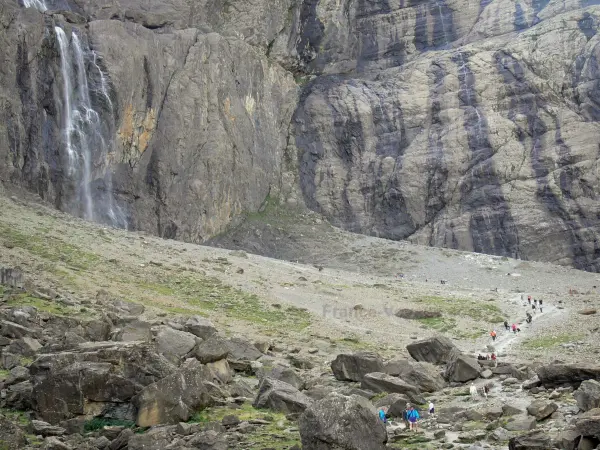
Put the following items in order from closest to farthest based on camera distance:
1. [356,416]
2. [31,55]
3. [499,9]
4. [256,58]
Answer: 1. [356,416]
2. [31,55]
3. [256,58]
4. [499,9]

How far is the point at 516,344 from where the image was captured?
4303 centimetres

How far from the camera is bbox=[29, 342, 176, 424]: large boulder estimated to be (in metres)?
20.1

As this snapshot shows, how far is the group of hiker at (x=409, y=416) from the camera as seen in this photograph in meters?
19.9

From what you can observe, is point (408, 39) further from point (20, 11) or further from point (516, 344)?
point (516, 344)

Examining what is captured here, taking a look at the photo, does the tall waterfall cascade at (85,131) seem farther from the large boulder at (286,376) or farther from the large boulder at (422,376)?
the large boulder at (422,376)

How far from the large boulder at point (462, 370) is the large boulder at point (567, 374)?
374cm

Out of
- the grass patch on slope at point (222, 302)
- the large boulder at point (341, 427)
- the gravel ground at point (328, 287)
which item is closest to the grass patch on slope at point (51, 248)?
the gravel ground at point (328, 287)

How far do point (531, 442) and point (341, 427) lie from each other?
4.09 meters

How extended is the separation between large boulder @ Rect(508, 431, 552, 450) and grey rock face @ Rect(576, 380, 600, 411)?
2.60 meters

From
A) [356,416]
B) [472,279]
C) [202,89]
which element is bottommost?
[472,279]

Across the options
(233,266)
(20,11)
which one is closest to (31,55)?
(20,11)

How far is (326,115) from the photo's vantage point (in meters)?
103

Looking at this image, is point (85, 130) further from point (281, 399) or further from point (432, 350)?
point (281, 399)

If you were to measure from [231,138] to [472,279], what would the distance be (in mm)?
33061
